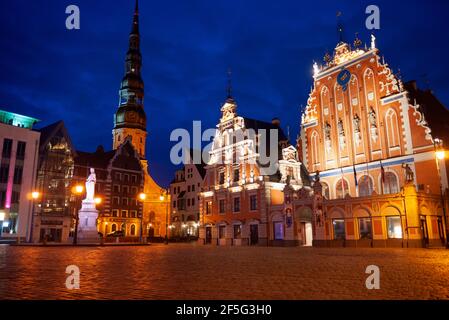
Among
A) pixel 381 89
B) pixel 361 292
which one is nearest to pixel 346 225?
pixel 381 89

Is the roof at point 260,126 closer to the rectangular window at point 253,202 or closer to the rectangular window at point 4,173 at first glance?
the rectangular window at point 253,202

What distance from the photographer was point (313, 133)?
46.0 m

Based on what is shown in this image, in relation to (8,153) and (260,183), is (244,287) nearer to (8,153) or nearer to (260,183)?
(260,183)

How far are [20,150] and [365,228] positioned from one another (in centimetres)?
4388

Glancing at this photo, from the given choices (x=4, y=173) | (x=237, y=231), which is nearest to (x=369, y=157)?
(x=237, y=231)

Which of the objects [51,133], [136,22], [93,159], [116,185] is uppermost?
[136,22]

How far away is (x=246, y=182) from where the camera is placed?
46312 millimetres

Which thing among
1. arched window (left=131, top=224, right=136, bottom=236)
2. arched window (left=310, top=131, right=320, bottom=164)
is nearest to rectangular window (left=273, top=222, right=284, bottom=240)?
arched window (left=310, top=131, right=320, bottom=164)

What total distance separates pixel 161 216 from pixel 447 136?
166 ft

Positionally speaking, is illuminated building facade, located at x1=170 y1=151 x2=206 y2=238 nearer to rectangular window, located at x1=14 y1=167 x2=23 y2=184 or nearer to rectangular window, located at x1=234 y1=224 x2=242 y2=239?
rectangular window, located at x1=234 y1=224 x2=242 y2=239

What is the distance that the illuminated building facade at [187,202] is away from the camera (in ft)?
223

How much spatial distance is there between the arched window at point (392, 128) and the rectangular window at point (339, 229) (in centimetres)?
929

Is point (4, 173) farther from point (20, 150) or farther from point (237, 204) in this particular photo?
point (237, 204)
